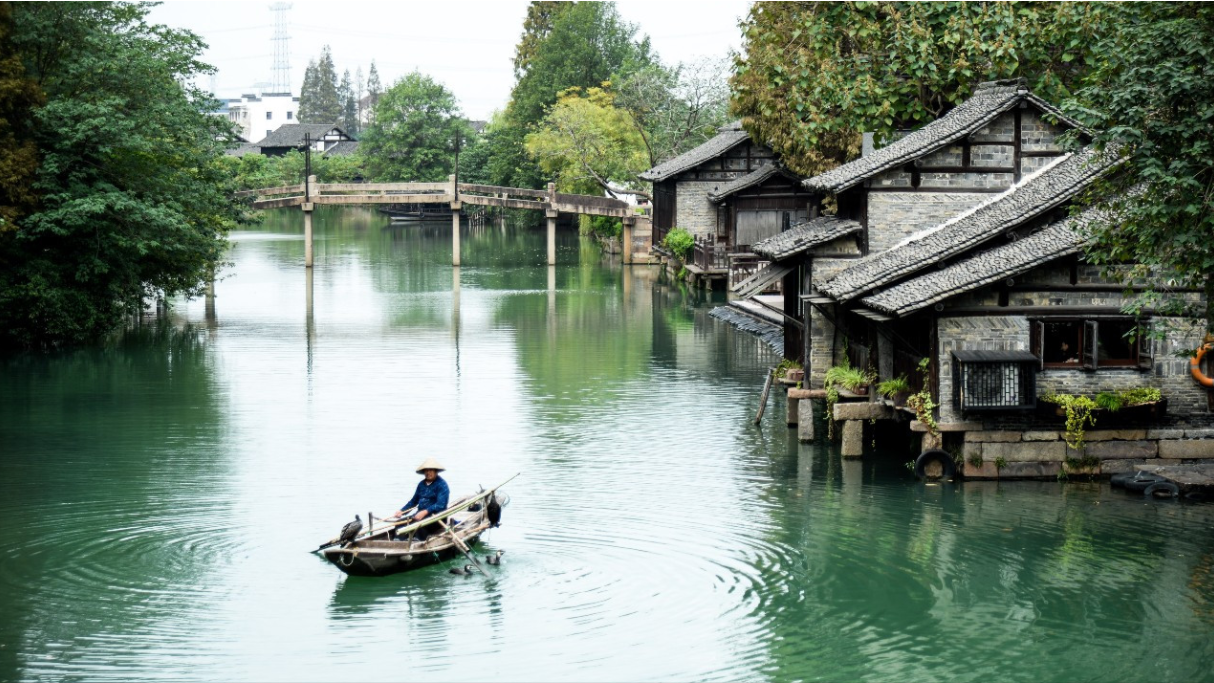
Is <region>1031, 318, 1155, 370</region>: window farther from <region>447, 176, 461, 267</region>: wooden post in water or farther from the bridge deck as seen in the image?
<region>447, 176, 461, 267</region>: wooden post in water

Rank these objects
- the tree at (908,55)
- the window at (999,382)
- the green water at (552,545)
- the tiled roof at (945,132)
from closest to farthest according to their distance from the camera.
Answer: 1. the green water at (552,545)
2. the window at (999,382)
3. the tiled roof at (945,132)
4. the tree at (908,55)

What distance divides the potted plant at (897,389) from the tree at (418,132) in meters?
90.7

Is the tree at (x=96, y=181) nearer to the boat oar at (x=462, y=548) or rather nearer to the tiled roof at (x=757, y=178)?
the tiled roof at (x=757, y=178)

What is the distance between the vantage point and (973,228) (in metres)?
27.7

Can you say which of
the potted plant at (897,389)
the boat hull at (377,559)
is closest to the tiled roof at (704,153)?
the potted plant at (897,389)

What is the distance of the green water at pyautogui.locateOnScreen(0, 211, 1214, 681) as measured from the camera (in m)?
18.2

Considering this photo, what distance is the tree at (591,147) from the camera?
279 ft

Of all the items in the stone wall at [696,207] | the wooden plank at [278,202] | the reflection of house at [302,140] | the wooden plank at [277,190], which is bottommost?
the stone wall at [696,207]

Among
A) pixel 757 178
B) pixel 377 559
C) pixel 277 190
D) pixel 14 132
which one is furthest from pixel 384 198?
pixel 377 559

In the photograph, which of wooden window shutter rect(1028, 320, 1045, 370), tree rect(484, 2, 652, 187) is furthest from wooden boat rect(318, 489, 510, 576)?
tree rect(484, 2, 652, 187)

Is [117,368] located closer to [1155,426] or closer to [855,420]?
[855,420]

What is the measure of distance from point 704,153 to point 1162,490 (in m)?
44.2

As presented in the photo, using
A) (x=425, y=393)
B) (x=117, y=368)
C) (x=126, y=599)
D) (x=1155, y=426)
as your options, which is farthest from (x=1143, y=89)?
(x=117, y=368)

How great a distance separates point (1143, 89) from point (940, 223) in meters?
10.7
